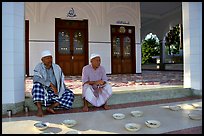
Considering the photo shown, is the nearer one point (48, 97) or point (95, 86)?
point (48, 97)

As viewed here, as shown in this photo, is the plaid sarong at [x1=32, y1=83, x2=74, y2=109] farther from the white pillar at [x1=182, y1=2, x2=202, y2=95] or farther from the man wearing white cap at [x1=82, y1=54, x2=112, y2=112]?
the white pillar at [x1=182, y1=2, x2=202, y2=95]

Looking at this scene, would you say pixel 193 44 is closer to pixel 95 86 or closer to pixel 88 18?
pixel 95 86

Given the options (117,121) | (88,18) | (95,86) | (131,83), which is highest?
(88,18)

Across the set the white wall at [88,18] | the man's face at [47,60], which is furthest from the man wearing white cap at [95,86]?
the white wall at [88,18]

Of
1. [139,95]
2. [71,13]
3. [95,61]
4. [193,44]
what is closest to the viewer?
[95,61]

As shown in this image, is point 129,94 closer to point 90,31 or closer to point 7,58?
point 7,58

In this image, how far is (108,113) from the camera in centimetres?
335

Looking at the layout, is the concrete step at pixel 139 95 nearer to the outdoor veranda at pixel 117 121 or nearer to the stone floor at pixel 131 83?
the outdoor veranda at pixel 117 121

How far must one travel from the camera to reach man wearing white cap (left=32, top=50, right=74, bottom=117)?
322 cm

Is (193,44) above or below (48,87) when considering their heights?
above

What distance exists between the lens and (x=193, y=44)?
15.2 ft

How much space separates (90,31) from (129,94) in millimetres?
5498

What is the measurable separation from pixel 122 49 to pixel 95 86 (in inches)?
252

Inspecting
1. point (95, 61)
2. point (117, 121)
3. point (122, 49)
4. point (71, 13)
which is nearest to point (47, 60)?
point (95, 61)
